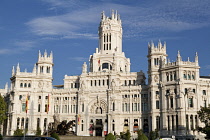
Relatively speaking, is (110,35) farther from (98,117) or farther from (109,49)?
(98,117)

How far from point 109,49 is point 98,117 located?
28.4 metres

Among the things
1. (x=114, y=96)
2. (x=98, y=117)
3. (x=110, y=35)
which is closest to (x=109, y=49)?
(x=110, y=35)

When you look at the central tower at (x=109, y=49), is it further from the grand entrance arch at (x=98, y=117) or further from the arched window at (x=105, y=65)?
the grand entrance arch at (x=98, y=117)

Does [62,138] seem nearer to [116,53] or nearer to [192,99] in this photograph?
[192,99]

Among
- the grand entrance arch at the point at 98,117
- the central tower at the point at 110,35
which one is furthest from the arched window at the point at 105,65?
the grand entrance arch at the point at 98,117

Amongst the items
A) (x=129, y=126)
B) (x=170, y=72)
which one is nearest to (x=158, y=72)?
(x=170, y=72)

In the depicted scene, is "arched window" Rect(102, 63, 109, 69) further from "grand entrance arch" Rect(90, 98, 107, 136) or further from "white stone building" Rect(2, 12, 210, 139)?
"grand entrance arch" Rect(90, 98, 107, 136)

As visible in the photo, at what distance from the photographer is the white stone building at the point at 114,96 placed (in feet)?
291

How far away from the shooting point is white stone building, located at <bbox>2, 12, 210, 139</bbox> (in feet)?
291

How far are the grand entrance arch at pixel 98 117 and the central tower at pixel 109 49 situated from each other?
13.7 m

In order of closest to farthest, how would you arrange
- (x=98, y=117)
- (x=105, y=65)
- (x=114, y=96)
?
(x=114, y=96), (x=98, y=117), (x=105, y=65)

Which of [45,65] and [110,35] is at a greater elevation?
[110,35]

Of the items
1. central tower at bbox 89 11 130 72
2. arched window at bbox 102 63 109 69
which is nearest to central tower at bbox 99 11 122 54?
central tower at bbox 89 11 130 72

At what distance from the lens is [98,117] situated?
336 ft
